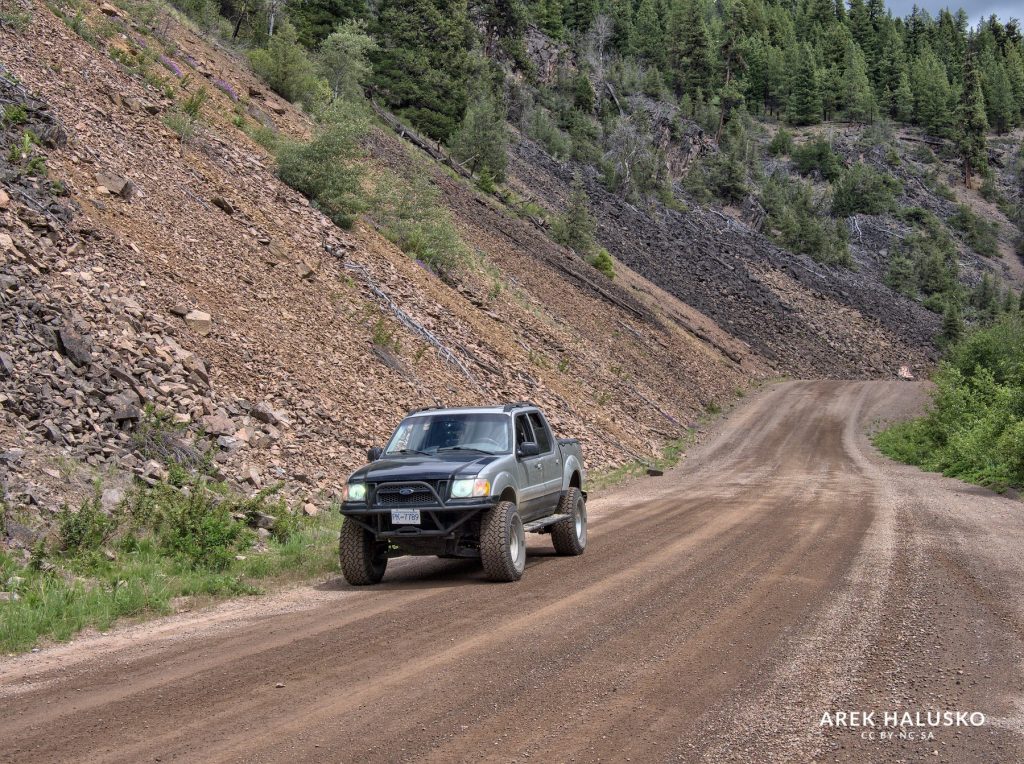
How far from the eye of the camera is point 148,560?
1005 centimetres

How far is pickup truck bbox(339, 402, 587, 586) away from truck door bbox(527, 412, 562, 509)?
0.20 metres

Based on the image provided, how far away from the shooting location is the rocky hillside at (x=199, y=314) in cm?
1208

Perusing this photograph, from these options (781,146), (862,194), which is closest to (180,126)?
(862,194)

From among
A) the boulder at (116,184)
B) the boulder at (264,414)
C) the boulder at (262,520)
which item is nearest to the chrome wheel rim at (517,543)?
the boulder at (262,520)

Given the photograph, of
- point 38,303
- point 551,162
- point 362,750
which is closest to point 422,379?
point 38,303

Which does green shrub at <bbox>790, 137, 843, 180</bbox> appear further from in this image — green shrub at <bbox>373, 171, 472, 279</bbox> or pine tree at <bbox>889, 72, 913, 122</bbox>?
green shrub at <bbox>373, 171, 472, 279</bbox>

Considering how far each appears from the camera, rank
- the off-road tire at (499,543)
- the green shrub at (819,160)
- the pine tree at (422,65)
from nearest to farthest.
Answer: the off-road tire at (499,543), the pine tree at (422,65), the green shrub at (819,160)

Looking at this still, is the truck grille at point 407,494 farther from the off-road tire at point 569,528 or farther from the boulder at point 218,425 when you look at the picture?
the boulder at point 218,425

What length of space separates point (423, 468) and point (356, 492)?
2.63 ft

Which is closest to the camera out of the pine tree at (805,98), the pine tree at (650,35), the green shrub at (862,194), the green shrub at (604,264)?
the green shrub at (604,264)

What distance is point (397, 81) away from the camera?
52.9 m

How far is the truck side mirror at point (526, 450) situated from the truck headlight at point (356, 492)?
6.22 ft

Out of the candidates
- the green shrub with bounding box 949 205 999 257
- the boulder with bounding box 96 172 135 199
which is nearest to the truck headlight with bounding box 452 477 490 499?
the boulder with bounding box 96 172 135 199

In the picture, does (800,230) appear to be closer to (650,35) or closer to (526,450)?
(650,35)
